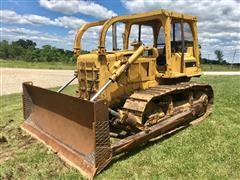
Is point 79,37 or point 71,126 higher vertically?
point 79,37

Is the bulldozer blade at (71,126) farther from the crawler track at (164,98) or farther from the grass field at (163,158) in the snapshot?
the crawler track at (164,98)

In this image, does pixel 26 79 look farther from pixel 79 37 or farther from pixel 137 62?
pixel 137 62

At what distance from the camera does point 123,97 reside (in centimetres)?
759

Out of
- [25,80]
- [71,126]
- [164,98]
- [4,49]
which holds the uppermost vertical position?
[164,98]

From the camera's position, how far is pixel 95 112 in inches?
226

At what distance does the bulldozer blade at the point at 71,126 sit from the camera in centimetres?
584

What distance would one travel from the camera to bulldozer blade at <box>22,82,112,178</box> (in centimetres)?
584

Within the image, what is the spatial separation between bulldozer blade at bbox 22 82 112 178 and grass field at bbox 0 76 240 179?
0.18 metres

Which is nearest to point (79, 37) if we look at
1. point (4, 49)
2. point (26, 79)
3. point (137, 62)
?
point (137, 62)

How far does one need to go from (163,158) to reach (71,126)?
178cm

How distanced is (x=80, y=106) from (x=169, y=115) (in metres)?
2.38

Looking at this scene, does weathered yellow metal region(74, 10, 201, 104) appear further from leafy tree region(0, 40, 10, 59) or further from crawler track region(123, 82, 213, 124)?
leafy tree region(0, 40, 10, 59)

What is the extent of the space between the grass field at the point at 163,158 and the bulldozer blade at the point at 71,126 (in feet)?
0.59

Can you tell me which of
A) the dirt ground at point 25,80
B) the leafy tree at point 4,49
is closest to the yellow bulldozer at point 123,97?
the dirt ground at point 25,80
